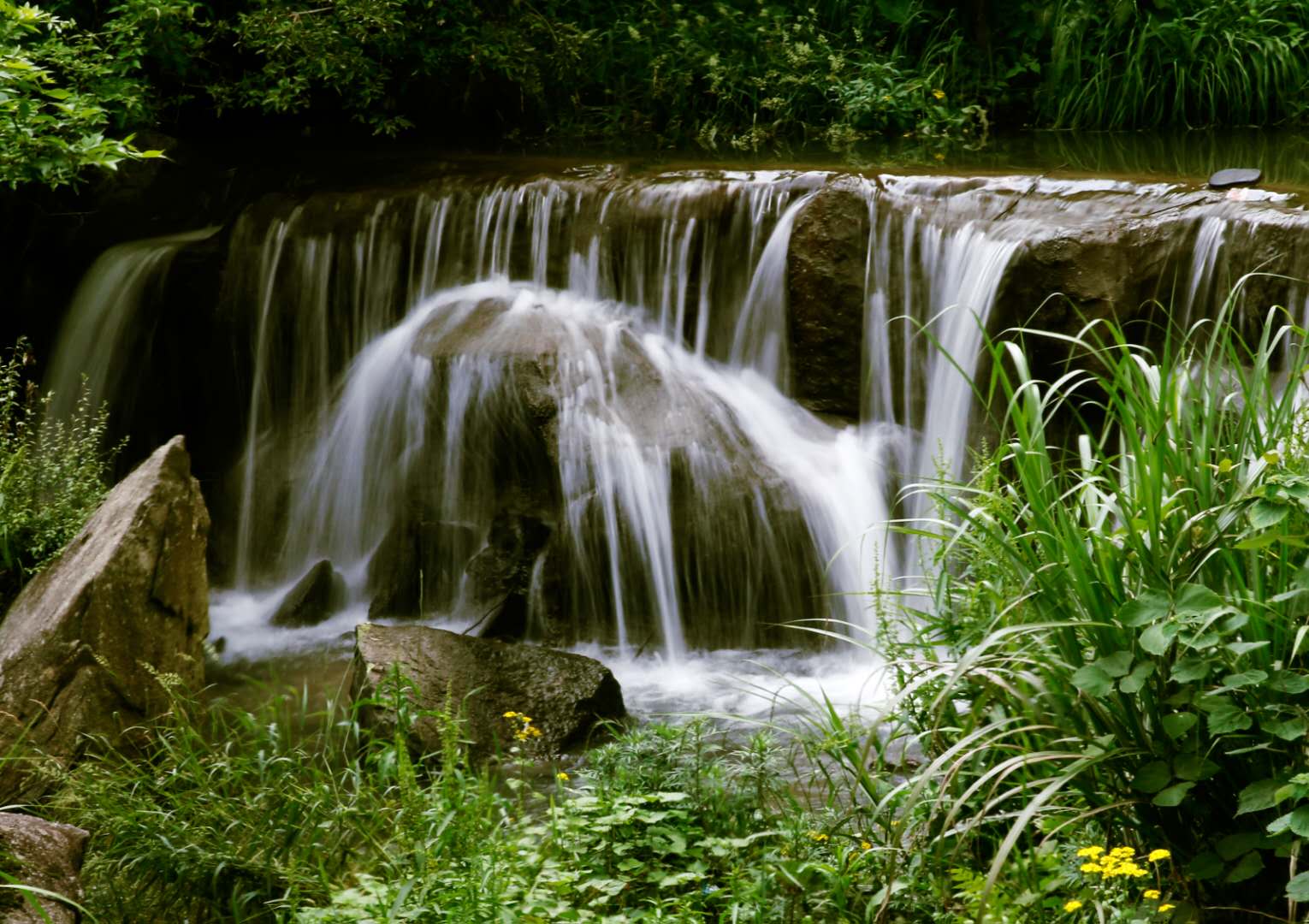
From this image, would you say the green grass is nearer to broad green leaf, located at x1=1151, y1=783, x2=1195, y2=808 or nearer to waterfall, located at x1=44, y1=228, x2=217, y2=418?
broad green leaf, located at x1=1151, y1=783, x2=1195, y2=808

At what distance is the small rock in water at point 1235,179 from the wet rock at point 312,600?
4.73 metres

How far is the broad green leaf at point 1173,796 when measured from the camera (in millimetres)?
2775

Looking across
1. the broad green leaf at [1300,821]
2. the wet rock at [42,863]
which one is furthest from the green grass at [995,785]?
the wet rock at [42,863]

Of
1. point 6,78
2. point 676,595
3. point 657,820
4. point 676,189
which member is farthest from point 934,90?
point 657,820

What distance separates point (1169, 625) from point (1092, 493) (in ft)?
2.25

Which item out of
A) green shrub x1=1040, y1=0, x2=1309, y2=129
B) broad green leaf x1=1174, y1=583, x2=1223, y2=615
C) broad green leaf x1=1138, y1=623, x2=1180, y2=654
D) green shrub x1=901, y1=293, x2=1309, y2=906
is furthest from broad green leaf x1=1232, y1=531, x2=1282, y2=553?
green shrub x1=1040, y1=0, x2=1309, y2=129

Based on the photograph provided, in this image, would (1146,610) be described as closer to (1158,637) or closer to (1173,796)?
(1158,637)

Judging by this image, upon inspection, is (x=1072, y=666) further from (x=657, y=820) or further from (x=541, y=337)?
(x=541, y=337)

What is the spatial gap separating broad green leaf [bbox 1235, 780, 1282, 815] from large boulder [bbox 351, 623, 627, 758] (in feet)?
8.98

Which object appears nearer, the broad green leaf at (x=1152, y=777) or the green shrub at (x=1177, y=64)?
the broad green leaf at (x=1152, y=777)

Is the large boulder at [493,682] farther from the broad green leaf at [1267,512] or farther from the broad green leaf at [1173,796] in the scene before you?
the broad green leaf at [1267,512]

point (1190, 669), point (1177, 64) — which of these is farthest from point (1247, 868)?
point (1177, 64)

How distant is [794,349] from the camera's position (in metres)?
7.10

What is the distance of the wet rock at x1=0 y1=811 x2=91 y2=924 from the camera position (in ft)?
11.0
